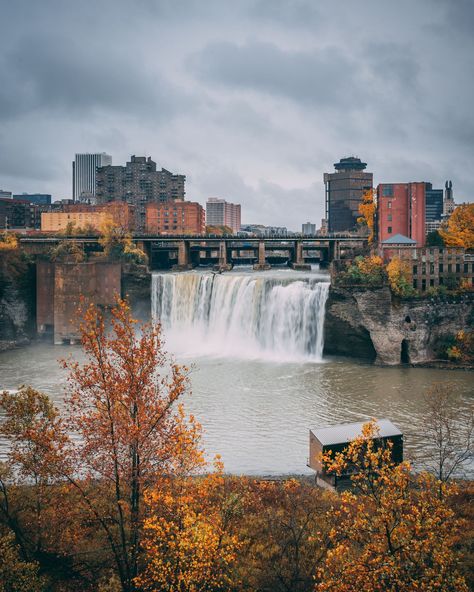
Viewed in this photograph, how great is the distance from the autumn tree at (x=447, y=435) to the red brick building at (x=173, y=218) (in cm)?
8526

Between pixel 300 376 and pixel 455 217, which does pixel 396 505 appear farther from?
pixel 455 217

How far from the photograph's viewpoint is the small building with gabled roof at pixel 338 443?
22031 mm

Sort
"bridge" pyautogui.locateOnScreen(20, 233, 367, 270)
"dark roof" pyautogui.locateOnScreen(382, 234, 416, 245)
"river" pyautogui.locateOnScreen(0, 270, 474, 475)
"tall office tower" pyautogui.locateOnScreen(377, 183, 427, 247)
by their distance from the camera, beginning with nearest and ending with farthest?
"river" pyautogui.locateOnScreen(0, 270, 474, 475)
"dark roof" pyautogui.locateOnScreen(382, 234, 416, 245)
"tall office tower" pyautogui.locateOnScreen(377, 183, 427, 247)
"bridge" pyautogui.locateOnScreen(20, 233, 367, 270)

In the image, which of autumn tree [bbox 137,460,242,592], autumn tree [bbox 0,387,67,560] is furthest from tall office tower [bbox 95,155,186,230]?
autumn tree [bbox 137,460,242,592]

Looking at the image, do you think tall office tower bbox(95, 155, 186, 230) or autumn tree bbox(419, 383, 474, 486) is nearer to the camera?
autumn tree bbox(419, 383, 474, 486)

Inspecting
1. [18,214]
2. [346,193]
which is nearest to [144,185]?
[18,214]

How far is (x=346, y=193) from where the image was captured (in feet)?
502

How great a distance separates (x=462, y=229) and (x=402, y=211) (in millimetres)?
7468

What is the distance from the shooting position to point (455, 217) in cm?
6575

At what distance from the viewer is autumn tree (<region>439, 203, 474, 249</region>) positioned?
61.3 m

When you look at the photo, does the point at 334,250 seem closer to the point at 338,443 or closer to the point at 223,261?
the point at 223,261

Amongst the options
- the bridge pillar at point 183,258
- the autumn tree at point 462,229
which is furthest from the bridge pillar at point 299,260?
the autumn tree at point 462,229

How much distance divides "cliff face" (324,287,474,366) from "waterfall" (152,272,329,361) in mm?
4330

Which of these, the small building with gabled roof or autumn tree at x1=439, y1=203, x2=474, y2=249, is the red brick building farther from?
the small building with gabled roof
